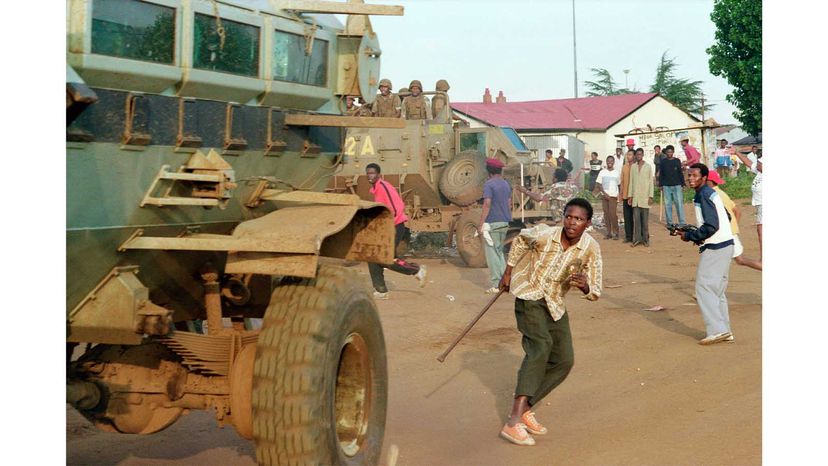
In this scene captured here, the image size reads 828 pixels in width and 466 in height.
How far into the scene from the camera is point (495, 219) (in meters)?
13.7

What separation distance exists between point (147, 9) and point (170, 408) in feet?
6.46

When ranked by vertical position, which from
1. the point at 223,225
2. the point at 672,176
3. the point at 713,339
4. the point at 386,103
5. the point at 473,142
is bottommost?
the point at 713,339

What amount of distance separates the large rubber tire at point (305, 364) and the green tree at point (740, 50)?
20594mm

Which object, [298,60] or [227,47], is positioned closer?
[227,47]

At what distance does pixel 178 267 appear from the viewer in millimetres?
4992

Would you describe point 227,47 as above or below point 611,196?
above

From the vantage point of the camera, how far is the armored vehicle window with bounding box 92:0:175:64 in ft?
13.4

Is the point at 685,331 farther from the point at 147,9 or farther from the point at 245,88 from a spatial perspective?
the point at 147,9

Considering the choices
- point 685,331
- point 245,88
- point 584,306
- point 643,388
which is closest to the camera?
point 245,88

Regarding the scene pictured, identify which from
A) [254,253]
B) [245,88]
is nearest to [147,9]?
[245,88]

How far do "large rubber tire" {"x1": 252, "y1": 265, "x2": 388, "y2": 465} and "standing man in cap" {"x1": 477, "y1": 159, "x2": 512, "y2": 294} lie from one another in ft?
27.6

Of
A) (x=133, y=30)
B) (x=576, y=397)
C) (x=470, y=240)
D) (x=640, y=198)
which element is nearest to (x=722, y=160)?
(x=640, y=198)

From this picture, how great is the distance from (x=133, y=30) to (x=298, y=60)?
1.20 m

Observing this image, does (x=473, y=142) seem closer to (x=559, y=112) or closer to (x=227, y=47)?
(x=227, y=47)
